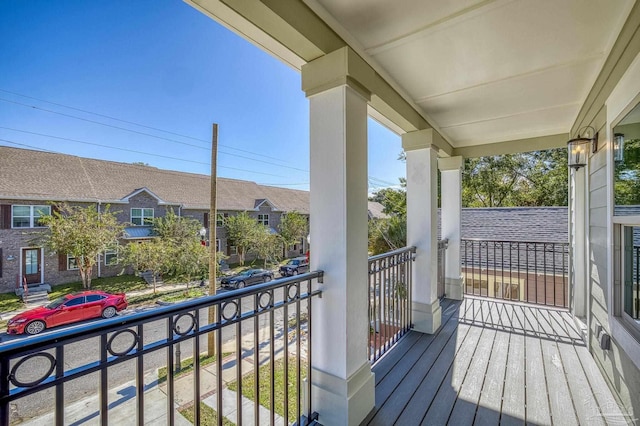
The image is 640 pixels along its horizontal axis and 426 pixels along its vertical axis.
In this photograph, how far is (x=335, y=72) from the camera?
5.47 feet

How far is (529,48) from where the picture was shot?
1909 millimetres

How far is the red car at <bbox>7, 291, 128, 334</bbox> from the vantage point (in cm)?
204

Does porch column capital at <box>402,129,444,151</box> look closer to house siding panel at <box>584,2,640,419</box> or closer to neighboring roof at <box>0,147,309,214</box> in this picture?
house siding panel at <box>584,2,640,419</box>

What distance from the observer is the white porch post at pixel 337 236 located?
5.47 feet

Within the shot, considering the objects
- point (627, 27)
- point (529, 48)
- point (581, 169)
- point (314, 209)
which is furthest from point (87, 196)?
point (581, 169)

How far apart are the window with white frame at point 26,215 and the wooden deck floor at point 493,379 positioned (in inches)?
161

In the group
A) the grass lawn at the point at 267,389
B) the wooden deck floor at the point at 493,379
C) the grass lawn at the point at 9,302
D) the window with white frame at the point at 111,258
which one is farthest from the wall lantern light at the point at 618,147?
the window with white frame at the point at 111,258

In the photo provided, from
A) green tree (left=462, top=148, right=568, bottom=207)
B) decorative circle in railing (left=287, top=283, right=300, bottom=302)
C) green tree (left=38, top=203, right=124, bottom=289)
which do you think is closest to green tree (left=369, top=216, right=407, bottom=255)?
decorative circle in railing (left=287, top=283, right=300, bottom=302)

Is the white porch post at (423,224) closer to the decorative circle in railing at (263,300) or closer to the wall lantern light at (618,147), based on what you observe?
the wall lantern light at (618,147)

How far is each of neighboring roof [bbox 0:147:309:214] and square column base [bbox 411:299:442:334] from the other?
1.89 m

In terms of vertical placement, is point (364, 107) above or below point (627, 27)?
below

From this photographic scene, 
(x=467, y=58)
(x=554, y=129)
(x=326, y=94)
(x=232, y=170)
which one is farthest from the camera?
(x=232, y=170)

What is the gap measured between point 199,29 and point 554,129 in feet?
16.7

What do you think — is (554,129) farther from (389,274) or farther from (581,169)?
(389,274)
